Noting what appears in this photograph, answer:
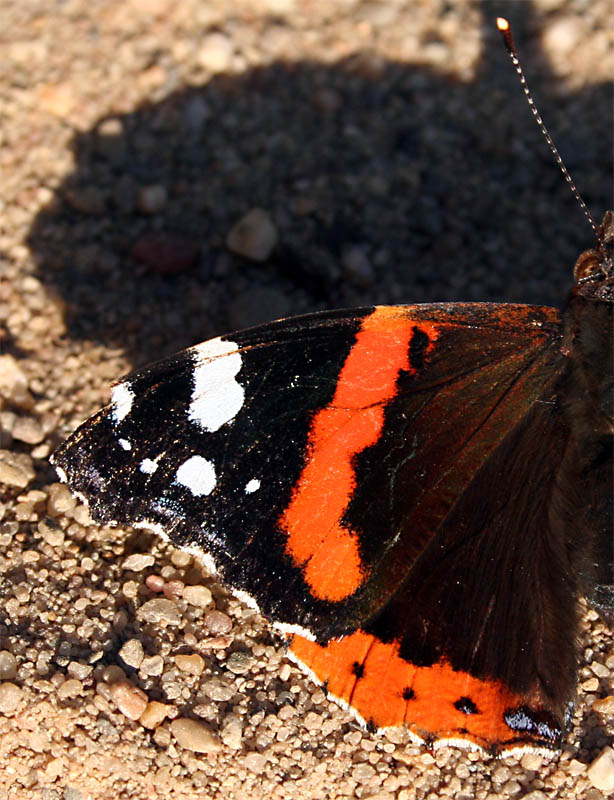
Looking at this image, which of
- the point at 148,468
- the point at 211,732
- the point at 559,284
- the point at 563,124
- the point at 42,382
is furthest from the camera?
the point at 563,124

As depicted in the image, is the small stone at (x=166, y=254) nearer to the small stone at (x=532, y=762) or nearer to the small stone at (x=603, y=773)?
the small stone at (x=532, y=762)

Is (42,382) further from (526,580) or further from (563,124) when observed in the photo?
(563,124)

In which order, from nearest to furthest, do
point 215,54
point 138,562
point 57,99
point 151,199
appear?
point 138,562, point 151,199, point 57,99, point 215,54

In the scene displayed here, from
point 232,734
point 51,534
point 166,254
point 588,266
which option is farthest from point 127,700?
point 166,254

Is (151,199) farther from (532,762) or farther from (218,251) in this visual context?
(532,762)

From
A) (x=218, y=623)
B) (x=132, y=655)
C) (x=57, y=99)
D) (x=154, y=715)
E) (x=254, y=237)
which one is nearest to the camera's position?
(x=154, y=715)

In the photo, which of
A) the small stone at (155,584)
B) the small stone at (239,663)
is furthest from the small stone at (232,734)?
the small stone at (155,584)

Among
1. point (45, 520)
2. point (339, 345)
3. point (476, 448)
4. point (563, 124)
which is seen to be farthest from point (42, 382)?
point (563, 124)
